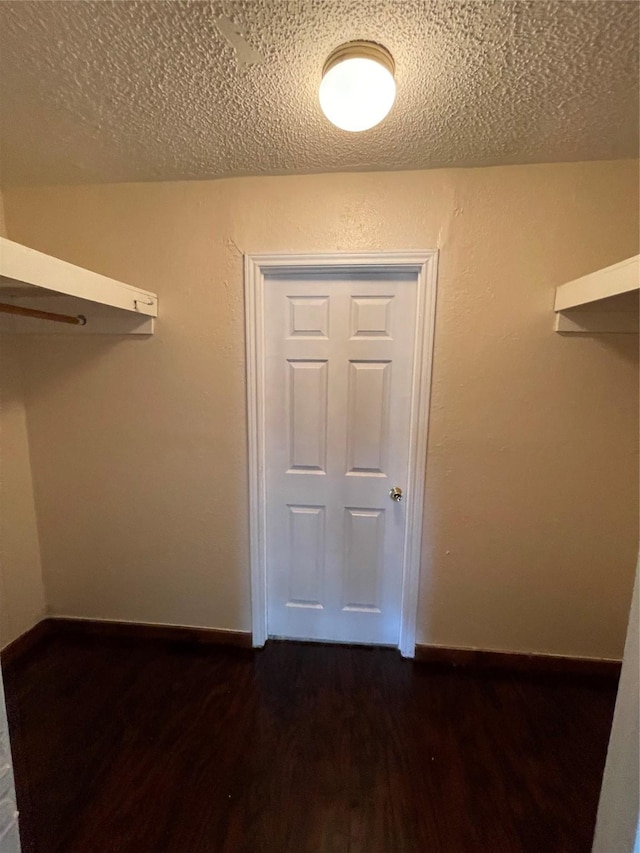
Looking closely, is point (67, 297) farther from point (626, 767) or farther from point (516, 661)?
point (516, 661)

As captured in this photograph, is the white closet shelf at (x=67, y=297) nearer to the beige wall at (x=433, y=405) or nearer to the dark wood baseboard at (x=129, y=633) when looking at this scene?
the beige wall at (x=433, y=405)

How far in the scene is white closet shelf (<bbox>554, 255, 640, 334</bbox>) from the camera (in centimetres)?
132

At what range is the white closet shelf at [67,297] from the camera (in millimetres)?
1068

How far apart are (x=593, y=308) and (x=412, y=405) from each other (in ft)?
2.76

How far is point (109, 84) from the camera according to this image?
3.70 feet

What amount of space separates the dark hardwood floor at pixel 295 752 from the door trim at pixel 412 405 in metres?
0.32

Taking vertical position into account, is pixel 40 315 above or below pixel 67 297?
below

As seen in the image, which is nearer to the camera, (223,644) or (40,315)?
(40,315)

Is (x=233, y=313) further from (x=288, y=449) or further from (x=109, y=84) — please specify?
(x=109, y=84)

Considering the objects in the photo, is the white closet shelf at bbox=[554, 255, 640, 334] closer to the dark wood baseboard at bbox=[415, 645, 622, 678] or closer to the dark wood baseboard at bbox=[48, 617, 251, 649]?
the dark wood baseboard at bbox=[415, 645, 622, 678]

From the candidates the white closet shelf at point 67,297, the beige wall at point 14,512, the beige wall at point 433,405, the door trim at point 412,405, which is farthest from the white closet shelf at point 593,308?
the beige wall at point 14,512

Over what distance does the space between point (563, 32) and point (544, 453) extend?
1.43 metres

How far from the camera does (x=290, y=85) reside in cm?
112

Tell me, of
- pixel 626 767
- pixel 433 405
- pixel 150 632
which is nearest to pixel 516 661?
pixel 626 767
